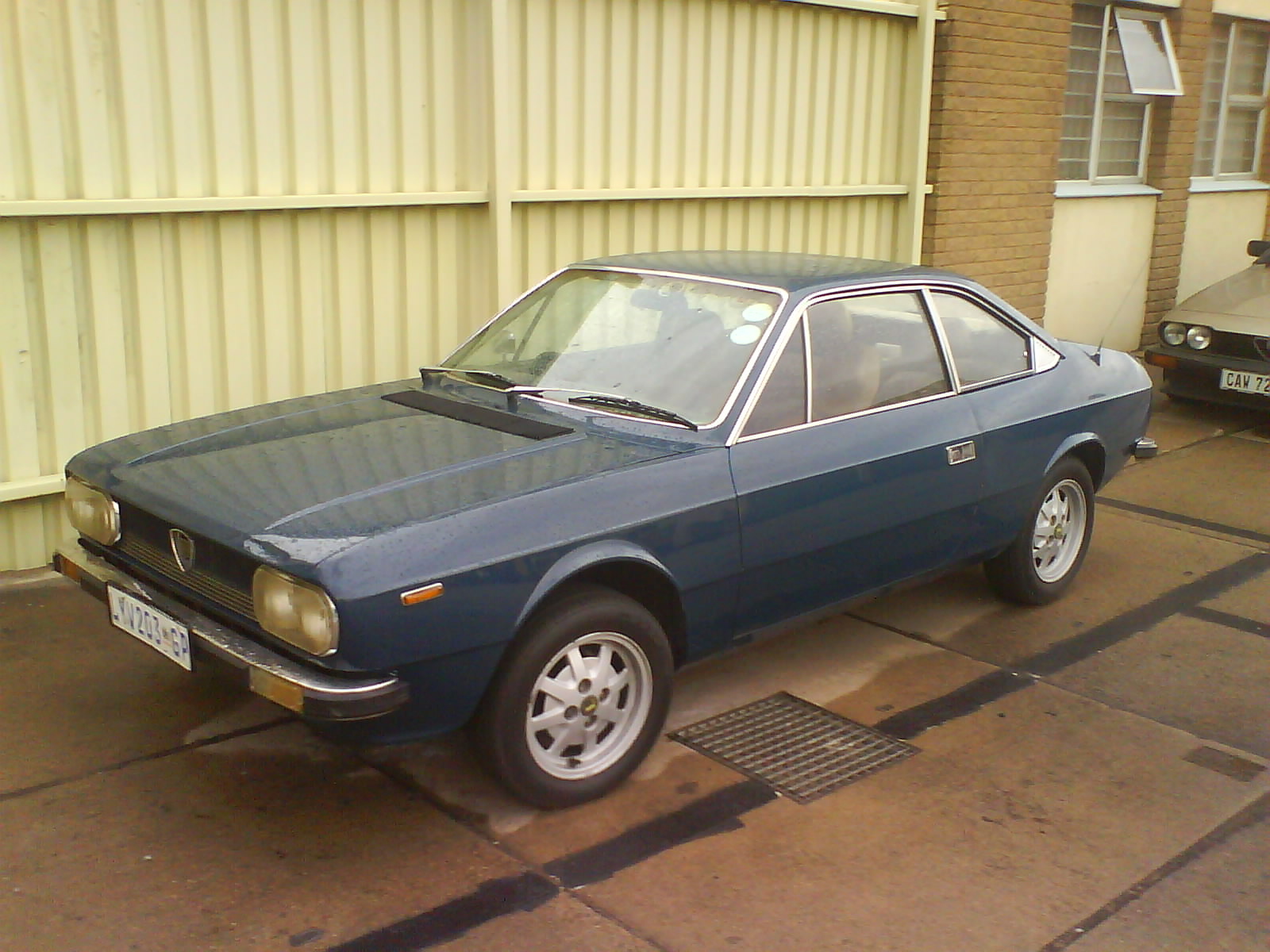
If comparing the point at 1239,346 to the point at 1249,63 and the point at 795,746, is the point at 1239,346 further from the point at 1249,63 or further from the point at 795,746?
the point at 795,746

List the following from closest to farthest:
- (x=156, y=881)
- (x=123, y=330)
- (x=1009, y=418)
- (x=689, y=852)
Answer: (x=156, y=881)
(x=689, y=852)
(x=1009, y=418)
(x=123, y=330)

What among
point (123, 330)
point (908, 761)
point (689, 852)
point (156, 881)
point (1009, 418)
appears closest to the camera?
point (156, 881)

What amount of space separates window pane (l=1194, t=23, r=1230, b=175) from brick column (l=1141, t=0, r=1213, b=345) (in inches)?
22.4

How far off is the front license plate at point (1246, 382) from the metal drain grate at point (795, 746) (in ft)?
18.6

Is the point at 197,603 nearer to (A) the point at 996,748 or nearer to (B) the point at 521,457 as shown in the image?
(B) the point at 521,457

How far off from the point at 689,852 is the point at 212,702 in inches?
73.6

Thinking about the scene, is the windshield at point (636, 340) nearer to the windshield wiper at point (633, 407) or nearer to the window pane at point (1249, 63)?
the windshield wiper at point (633, 407)

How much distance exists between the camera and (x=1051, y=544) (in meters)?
5.72

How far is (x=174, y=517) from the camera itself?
3.64 metres

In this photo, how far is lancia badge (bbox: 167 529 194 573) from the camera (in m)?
3.62

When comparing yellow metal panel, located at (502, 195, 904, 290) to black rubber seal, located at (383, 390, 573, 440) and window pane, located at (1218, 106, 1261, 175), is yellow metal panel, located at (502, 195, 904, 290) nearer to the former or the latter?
black rubber seal, located at (383, 390, 573, 440)

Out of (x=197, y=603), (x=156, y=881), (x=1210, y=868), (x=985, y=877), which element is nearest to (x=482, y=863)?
(x=156, y=881)

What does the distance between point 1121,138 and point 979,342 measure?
756cm

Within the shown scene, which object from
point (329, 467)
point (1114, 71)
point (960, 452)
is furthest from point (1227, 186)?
point (329, 467)
